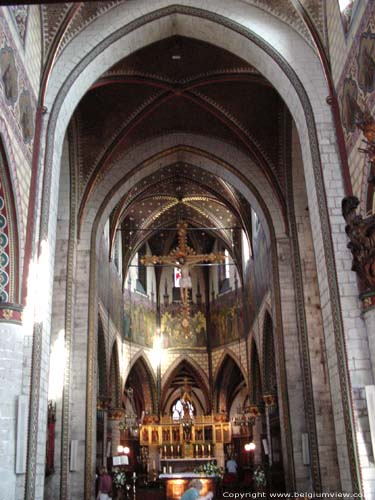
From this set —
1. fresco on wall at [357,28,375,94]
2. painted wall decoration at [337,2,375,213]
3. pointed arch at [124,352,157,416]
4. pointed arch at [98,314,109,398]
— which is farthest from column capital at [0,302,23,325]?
pointed arch at [124,352,157,416]

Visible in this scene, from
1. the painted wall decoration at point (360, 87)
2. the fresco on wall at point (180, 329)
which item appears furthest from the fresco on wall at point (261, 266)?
the fresco on wall at point (180, 329)

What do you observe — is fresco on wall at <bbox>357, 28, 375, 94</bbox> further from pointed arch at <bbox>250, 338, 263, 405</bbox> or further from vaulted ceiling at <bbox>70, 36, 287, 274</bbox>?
pointed arch at <bbox>250, 338, 263, 405</bbox>

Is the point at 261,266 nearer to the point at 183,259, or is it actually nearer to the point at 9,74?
the point at 183,259

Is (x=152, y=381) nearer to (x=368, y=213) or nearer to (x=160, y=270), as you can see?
(x=160, y=270)

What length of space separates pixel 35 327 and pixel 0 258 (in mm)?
1316

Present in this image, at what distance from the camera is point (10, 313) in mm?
9102

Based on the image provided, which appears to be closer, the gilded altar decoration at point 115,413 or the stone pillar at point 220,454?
the gilded altar decoration at point 115,413

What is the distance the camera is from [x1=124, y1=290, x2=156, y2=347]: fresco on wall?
84.7 feet

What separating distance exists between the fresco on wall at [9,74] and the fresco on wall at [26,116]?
0.36 meters

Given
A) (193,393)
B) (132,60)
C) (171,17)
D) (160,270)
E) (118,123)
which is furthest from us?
(193,393)

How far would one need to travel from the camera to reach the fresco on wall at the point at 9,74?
8906mm

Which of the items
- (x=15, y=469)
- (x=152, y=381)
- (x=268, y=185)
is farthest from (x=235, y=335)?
(x=15, y=469)

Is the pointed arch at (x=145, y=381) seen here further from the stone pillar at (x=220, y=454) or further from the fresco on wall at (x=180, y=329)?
the stone pillar at (x=220, y=454)

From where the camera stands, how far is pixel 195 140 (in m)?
18.1
